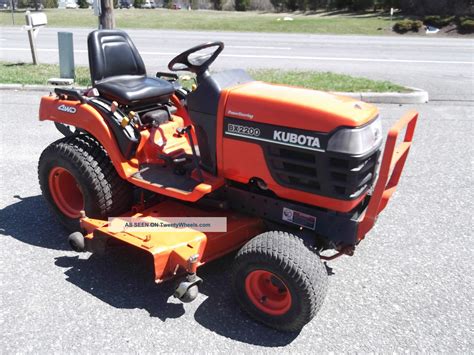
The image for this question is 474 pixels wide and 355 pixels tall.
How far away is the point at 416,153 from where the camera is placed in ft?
18.6

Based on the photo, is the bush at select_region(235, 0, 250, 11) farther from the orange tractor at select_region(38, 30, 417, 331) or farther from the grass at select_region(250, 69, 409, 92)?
the orange tractor at select_region(38, 30, 417, 331)

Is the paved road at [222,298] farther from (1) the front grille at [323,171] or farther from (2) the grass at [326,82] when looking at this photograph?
(2) the grass at [326,82]

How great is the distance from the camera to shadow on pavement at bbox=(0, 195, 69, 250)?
12.0 feet

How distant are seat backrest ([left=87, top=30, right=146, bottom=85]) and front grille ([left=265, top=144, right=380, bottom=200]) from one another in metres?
1.84

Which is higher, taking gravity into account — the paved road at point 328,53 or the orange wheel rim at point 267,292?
the orange wheel rim at point 267,292

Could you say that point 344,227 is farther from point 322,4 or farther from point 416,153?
point 322,4

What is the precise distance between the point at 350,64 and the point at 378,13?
53.7 feet

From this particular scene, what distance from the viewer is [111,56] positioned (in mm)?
4047

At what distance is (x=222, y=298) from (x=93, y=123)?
1.51 m

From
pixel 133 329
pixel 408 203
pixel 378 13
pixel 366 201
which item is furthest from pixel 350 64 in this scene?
pixel 378 13

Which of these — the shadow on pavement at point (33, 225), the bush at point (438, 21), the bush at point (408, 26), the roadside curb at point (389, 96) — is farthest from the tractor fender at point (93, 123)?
the bush at point (438, 21)

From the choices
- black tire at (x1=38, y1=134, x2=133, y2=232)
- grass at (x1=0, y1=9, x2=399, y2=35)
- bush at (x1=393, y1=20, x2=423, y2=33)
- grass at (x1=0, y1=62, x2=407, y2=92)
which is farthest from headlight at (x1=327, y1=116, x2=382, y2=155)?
bush at (x1=393, y1=20, x2=423, y2=33)

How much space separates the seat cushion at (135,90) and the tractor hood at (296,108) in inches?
39.7

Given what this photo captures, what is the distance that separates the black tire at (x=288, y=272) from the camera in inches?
103
